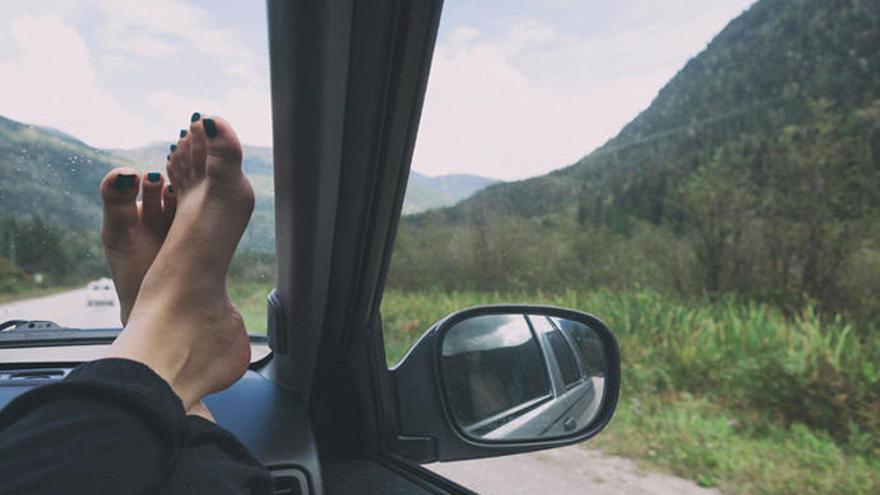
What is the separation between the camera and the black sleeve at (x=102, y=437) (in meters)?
0.95

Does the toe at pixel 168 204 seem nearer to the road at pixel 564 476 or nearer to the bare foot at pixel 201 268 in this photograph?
the bare foot at pixel 201 268

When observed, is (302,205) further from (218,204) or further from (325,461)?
(325,461)

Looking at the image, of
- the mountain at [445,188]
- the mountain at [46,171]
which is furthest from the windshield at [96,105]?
the mountain at [445,188]

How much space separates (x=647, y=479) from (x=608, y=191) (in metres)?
2.82

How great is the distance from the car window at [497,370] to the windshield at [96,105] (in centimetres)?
57

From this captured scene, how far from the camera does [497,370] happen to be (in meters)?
1.83

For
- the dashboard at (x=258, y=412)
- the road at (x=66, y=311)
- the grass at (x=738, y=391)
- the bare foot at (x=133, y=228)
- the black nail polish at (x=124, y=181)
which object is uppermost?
the black nail polish at (x=124, y=181)

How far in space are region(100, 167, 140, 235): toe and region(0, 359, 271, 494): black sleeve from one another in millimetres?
585

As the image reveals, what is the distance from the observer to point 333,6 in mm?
1149

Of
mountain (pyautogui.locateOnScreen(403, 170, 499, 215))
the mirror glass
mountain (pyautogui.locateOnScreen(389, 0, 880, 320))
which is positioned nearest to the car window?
the mirror glass

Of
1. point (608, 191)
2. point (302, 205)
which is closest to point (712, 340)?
point (608, 191)

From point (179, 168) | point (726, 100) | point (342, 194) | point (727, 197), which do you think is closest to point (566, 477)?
point (342, 194)

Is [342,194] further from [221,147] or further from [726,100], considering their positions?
[726,100]

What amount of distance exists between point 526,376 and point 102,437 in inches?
42.5
